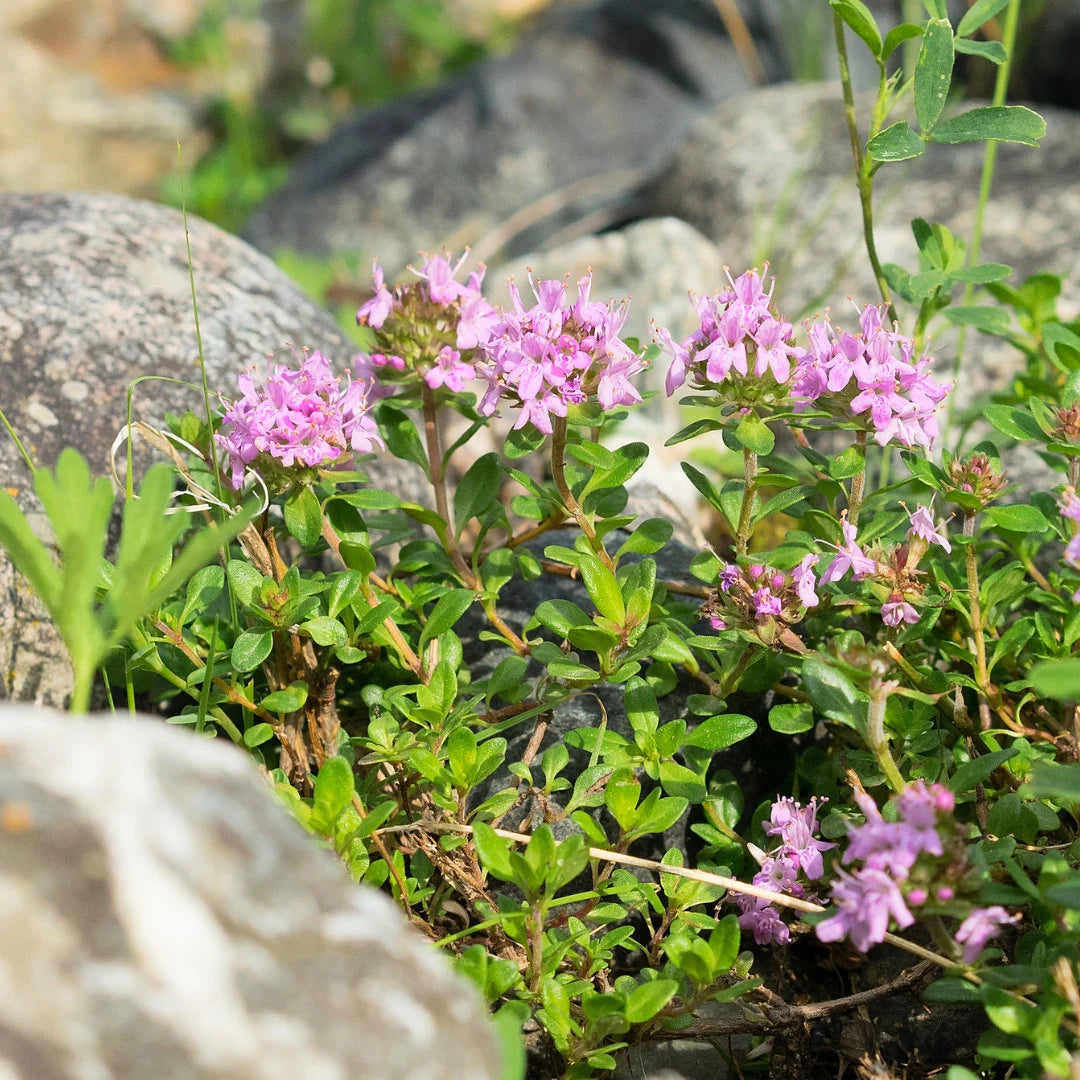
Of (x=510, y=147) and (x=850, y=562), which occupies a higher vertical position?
(x=510, y=147)

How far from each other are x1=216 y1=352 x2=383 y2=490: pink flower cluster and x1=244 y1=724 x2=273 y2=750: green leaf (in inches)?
16.0

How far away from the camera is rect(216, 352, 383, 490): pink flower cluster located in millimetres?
1719

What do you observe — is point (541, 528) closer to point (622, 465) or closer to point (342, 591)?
point (622, 465)

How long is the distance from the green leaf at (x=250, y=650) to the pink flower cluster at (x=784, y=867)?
853 millimetres

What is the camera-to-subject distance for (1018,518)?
1.77m

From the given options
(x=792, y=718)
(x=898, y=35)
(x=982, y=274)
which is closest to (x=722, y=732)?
(x=792, y=718)

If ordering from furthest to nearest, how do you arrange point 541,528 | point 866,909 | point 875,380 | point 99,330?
point 99,330, point 541,528, point 875,380, point 866,909

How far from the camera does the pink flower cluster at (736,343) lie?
1694 mm

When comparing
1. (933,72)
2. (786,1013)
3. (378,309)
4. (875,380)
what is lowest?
(786,1013)

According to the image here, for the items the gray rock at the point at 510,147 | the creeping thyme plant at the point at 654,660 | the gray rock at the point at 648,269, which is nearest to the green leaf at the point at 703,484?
the creeping thyme plant at the point at 654,660

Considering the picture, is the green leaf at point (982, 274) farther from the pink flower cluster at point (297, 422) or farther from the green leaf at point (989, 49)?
the pink flower cluster at point (297, 422)

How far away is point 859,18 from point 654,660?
→ 1.15m

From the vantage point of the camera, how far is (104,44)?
10711mm

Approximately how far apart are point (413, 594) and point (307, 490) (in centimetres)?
34
